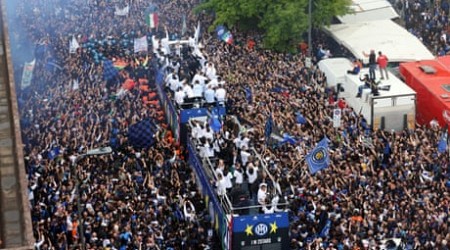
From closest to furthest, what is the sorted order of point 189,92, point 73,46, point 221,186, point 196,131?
1. point 221,186
2. point 196,131
3. point 189,92
4. point 73,46

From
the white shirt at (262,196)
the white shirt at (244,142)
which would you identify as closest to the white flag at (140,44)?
the white shirt at (244,142)

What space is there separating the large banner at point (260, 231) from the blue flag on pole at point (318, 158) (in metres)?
3.01

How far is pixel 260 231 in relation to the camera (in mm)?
25688

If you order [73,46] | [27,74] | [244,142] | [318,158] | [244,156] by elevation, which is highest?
[73,46]

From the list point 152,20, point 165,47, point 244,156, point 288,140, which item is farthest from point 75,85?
point 244,156

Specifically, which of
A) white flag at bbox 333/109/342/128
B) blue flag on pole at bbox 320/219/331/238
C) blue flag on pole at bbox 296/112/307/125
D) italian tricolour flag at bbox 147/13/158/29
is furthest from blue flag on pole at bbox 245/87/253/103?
blue flag on pole at bbox 320/219/331/238

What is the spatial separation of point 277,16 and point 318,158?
14706 mm

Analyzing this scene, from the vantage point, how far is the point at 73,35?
42.7 m

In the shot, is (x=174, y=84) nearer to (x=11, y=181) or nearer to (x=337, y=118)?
(x=337, y=118)

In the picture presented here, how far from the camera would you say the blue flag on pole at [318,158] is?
2836cm

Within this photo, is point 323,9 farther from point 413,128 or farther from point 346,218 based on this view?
point 346,218

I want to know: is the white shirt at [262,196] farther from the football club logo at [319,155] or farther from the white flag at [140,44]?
the white flag at [140,44]

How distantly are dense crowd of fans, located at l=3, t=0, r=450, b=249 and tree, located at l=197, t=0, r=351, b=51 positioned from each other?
192 cm

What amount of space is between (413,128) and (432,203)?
7.48 m
